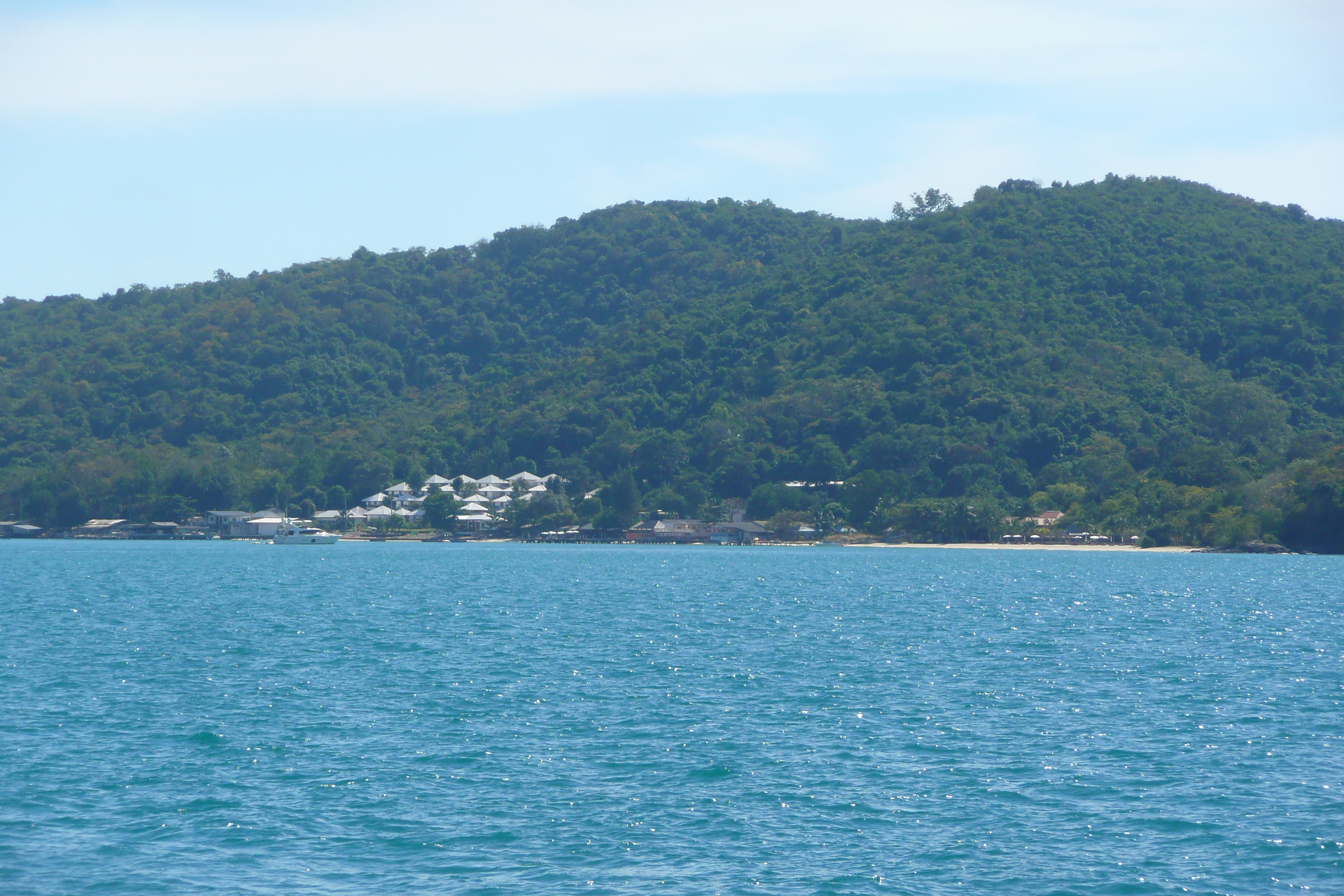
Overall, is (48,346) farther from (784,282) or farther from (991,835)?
(991,835)

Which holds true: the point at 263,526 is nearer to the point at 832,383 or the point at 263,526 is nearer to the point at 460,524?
the point at 460,524

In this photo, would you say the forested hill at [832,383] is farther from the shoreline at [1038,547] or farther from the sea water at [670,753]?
the sea water at [670,753]

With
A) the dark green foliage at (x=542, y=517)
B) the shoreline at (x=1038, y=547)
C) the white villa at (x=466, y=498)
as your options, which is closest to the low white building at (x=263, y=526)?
the white villa at (x=466, y=498)

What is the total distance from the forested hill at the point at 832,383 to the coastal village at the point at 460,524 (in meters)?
2.02

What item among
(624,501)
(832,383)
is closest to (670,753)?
(624,501)

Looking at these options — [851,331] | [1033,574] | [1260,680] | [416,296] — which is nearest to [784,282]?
[851,331]

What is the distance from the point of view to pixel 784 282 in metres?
157

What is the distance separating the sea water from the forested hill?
61.6 m

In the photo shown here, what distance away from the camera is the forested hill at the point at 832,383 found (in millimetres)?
110000

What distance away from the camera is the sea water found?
14344 mm

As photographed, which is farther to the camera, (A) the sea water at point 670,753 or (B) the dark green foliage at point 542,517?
(B) the dark green foliage at point 542,517

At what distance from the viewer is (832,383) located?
130 m

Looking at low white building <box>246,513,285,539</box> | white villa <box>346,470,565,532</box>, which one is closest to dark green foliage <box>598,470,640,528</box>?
white villa <box>346,470,565,532</box>

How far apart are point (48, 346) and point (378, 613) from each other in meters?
142
